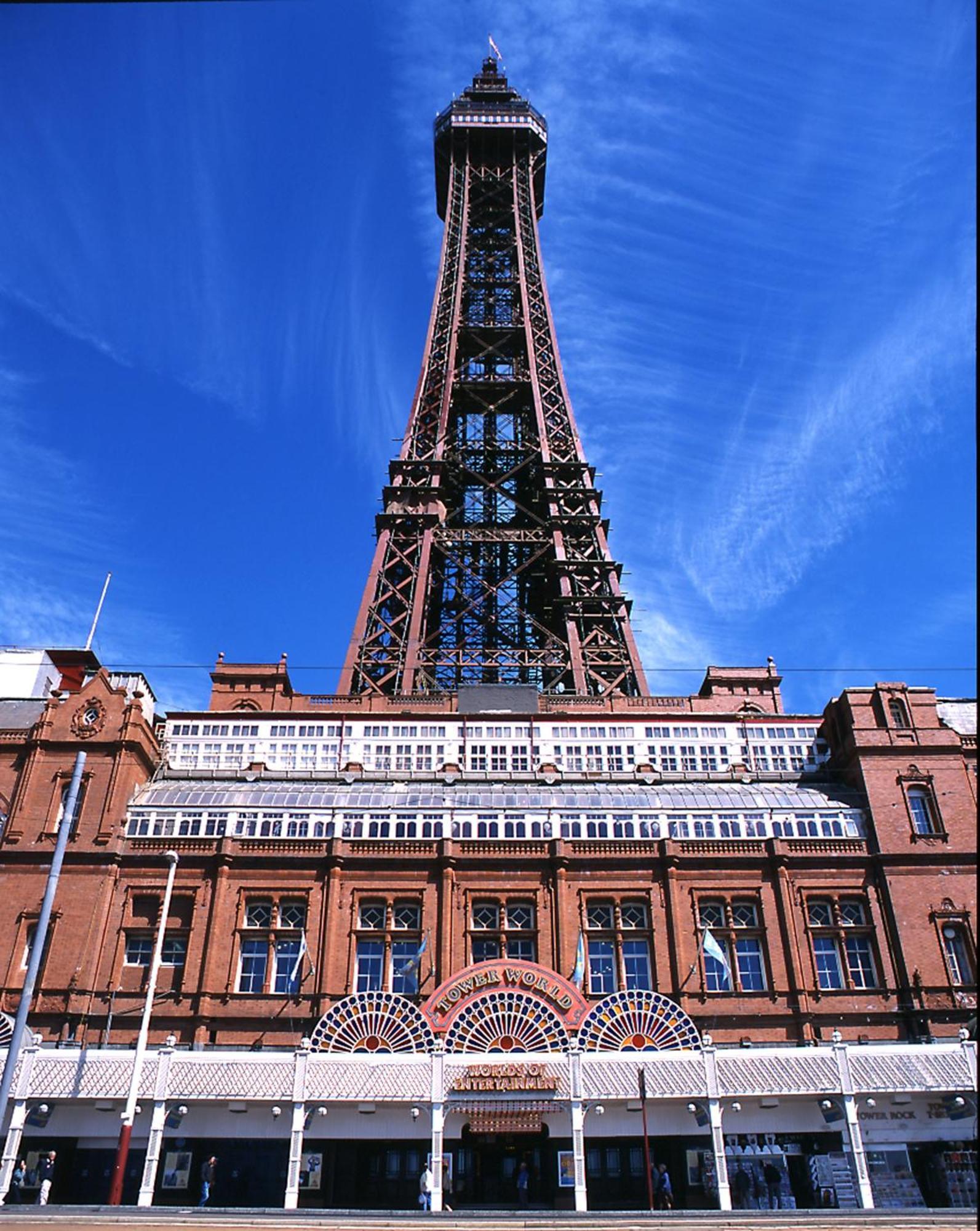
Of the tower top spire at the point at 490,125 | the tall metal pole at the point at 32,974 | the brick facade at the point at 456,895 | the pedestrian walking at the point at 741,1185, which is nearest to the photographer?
the tall metal pole at the point at 32,974

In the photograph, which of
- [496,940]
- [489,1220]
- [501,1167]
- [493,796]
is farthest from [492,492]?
[489,1220]

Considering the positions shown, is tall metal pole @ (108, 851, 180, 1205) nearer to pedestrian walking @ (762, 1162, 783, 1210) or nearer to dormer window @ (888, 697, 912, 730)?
pedestrian walking @ (762, 1162, 783, 1210)

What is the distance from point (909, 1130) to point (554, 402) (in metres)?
61.8

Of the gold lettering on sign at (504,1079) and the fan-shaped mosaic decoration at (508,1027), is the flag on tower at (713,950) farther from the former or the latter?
the gold lettering on sign at (504,1079)

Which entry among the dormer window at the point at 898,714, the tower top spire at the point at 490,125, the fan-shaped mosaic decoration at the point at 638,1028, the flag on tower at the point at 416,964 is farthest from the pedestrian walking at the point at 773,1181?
the tower top spire at the point at 490,125

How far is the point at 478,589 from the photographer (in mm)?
76188

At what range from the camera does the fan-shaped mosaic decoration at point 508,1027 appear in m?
33.6

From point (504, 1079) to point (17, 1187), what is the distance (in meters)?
15.7

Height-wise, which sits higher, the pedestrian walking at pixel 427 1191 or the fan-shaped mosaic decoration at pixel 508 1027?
the fan-shaped mosaic decoration at pixel 508 1027

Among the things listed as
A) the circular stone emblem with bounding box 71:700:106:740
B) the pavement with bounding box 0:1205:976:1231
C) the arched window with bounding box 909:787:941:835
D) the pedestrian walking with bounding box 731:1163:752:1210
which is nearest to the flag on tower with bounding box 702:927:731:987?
the pedestrian walking with bounding box 731:1163:752:1210

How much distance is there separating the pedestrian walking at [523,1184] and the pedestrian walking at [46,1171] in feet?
47.5

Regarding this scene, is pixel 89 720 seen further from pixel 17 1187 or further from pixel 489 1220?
pixel 489 1220

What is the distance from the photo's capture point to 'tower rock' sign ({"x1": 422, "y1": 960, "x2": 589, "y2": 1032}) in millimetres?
34750

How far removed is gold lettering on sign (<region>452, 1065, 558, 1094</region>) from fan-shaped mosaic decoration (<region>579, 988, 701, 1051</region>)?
2089 mm
